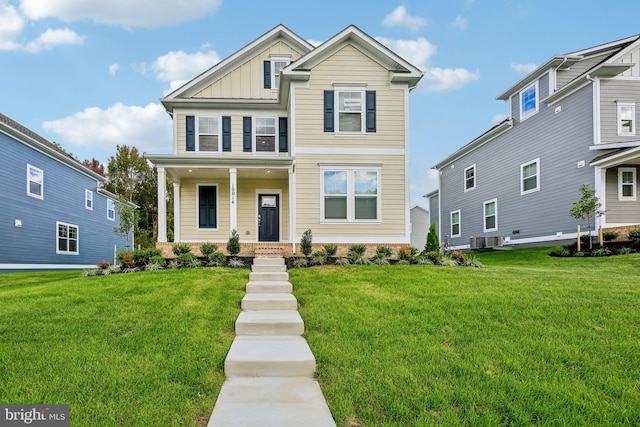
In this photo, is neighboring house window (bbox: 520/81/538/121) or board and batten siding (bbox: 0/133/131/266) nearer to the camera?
board and batten siding (bbox: 0/133/131/266)

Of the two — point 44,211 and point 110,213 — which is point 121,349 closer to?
point 44,211

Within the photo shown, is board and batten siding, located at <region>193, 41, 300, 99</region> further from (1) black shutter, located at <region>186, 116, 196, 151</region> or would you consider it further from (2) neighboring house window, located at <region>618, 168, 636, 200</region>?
(2) neighboring house window, located at <region>618, 168, 636, 200</region>

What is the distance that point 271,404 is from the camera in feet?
11.1

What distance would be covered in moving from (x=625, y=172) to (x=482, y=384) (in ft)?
45.1

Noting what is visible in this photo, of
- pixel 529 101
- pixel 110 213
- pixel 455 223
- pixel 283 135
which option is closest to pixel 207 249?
pixel 283 135

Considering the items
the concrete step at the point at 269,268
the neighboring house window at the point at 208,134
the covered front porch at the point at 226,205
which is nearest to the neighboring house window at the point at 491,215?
the covered front porch at the point at 226,205

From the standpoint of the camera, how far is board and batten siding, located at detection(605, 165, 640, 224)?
1289cm

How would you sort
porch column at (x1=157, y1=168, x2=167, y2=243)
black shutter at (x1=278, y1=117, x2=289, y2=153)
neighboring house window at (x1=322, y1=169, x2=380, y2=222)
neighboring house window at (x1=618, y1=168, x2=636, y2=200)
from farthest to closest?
black shutter at (x1=278, y1=117, x2=289, y2=153) < neighboring house window at (x1=618, y1=168, x2=636, y2=200) < neighboring house window at (x1=322, y1=169, x2=380, y2=222) < porch column at (x1=157, y1=168, x2=167, y2=243)

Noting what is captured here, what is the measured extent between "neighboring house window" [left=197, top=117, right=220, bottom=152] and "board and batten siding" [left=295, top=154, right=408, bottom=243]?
385 cm

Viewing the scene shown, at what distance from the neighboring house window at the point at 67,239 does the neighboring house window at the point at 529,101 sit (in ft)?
70.6

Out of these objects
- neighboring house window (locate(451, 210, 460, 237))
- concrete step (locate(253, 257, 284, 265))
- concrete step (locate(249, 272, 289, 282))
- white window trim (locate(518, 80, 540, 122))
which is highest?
white window trim (locate(518, 80, 540, 122))

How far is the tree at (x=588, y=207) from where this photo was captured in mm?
12234

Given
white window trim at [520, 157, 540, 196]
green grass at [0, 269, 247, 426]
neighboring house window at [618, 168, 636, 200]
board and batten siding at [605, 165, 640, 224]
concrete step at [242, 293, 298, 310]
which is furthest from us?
white window trim at [520, 157, 540, 196]

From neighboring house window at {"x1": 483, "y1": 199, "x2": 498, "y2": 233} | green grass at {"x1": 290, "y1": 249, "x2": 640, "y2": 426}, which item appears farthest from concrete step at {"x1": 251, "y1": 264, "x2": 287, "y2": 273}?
neighboring house window at {"x1": 483, "y1": 199, "x2": 498, "y2": 233}
